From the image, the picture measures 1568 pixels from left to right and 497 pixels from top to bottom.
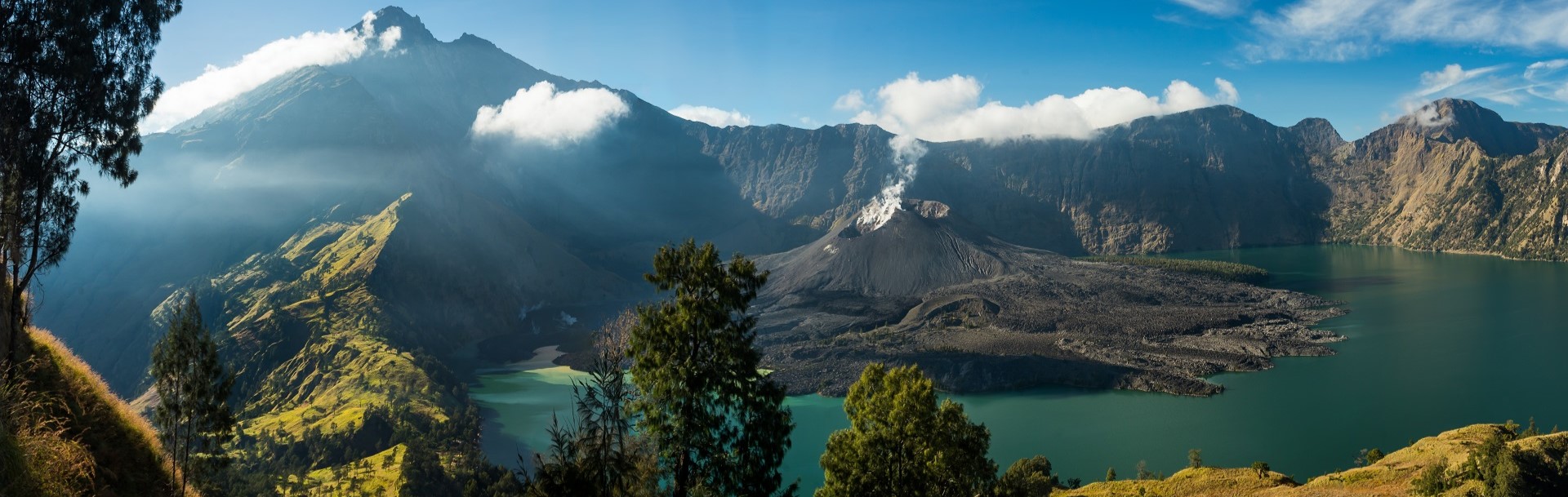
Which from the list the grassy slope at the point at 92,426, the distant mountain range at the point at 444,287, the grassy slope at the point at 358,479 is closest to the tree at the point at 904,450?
the grassy slope at the point at 92,426

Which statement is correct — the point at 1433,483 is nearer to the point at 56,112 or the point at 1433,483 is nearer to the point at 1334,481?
the point at 1334,481

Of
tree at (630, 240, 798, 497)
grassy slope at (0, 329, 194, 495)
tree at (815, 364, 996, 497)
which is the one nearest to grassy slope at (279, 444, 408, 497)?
grassy slope at (0, 329, 194, 495)

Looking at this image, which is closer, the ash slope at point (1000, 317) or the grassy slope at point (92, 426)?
the grassy slope at point (92, 426)

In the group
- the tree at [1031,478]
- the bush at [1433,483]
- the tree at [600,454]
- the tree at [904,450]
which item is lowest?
the tree at [1031,478]

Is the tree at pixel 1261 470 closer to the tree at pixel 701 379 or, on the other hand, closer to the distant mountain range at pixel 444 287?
the tree at pixel 701 379

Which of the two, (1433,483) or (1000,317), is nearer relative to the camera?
(1433,483)

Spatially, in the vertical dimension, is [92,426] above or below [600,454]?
above

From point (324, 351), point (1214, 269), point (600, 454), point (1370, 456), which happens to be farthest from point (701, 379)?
point (1214, 269)
